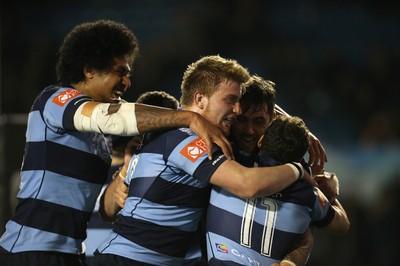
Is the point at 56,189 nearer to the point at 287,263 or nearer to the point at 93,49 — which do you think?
the point at 93,49

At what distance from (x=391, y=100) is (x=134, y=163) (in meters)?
4.66

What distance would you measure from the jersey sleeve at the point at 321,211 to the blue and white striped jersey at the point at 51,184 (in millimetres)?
1006

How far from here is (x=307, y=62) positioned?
763 centimetres

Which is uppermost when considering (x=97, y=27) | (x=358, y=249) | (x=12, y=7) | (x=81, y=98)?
(x=97, y=27)

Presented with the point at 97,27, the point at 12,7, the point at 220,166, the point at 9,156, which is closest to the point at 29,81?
the point at 12,7

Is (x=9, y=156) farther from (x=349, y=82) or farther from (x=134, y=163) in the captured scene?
(x=349, y=82)

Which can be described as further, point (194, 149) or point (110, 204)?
point (110, 204)

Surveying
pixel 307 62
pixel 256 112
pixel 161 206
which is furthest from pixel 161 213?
pixel 307 62

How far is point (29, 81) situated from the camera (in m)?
8.08

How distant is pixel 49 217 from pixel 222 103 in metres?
0.92

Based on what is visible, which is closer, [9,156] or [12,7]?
[9,156]

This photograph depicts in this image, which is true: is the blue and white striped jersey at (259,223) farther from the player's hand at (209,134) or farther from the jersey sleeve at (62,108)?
the jersey sleeve at (62,108)

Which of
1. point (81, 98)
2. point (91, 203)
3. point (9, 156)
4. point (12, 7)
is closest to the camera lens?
point (81, 98)

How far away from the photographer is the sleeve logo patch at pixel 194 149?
115 inches
